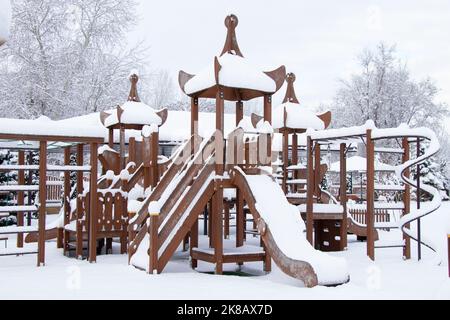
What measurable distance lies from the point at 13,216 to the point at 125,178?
8.46 metres

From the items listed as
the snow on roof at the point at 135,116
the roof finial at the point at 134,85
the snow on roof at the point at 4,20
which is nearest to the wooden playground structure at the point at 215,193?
the snow on roof at the point at 135,116

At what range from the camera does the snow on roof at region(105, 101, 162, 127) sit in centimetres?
1420

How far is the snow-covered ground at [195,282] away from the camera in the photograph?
7.28 metres

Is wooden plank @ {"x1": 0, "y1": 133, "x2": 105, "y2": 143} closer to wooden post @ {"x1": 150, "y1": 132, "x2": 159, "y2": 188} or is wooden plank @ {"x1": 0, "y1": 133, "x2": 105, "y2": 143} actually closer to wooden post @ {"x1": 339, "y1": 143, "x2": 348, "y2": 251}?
wooden post @ {"x1": 150, "y1": 132, "x2": 159, "y2": 188}

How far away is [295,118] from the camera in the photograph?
14.5 meters

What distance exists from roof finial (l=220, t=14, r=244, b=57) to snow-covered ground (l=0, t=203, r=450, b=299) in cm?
430

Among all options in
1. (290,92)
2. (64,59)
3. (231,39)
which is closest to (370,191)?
(231,39)

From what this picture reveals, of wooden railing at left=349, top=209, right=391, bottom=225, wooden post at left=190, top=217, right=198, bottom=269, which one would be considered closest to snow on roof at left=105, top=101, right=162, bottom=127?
wooden post at left=190, top=217, right=198, bottom=269

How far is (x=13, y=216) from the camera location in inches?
738

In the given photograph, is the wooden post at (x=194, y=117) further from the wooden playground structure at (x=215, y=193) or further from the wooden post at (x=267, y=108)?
the wooden post at (x=267, y=108)

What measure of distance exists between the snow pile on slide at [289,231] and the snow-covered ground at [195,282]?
0.27 m

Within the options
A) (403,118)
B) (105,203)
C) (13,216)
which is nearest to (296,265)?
(105,203)

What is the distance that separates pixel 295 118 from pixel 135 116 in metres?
4.23
